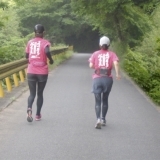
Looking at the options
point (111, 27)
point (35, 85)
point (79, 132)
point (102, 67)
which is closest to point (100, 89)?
point (102, 67)

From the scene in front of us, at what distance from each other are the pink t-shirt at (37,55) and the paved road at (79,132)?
44.6 inches

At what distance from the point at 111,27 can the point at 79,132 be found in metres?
26.9

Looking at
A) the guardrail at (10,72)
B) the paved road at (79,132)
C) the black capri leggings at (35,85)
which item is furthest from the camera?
the guardrail at (10,72)

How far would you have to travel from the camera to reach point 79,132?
29.9 ft

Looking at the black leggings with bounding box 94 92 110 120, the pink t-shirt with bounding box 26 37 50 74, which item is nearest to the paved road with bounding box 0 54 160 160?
the black leggings with bounding box 94 92 110 120

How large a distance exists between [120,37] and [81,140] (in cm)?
2667

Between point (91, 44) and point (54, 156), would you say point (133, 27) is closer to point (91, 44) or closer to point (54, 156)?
point (54, 156)

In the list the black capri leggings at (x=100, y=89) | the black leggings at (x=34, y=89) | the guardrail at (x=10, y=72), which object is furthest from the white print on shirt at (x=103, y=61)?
the guardrail at (x=10, y=72)

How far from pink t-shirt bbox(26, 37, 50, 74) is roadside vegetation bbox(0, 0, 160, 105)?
570 cm

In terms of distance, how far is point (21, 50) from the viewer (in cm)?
2092

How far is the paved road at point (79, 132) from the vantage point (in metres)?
7.43

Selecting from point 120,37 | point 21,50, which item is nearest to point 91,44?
point 120,37

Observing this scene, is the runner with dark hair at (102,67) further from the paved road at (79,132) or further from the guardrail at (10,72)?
the guardrail at (10,72)

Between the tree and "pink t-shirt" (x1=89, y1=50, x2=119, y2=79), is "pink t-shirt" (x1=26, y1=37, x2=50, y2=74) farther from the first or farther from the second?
the tree
